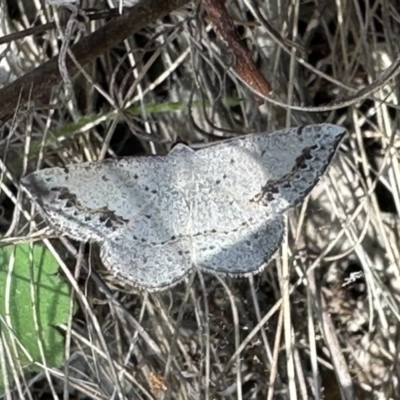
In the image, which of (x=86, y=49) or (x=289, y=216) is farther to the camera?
(x=289, y=216)

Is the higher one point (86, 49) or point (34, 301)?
point (86, 49)

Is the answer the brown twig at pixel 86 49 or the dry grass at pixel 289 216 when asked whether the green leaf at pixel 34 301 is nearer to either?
the dry grass at pixel 289 216

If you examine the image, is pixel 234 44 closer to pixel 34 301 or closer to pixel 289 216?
pixel 289 216

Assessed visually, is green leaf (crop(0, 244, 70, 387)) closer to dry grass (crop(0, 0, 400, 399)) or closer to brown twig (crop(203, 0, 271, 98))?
dry grass (crop(0, 0, 400, 399))

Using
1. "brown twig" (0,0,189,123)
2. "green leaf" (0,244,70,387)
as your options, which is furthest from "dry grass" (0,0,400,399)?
"brown twig" (0,0,189,123)

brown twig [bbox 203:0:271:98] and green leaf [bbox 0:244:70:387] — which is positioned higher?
brown twig [bbox 203:0:271:98]

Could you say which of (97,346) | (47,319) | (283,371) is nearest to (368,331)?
(283,371)

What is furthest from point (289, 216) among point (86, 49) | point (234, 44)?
point (86, 49)
